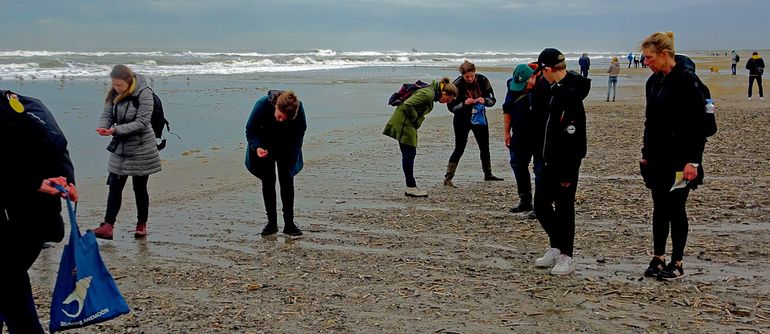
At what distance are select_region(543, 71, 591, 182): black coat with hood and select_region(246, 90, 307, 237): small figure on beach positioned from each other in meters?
2.44

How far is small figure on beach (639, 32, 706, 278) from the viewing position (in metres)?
5.08

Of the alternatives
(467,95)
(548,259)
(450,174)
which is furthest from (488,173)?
(548,259)

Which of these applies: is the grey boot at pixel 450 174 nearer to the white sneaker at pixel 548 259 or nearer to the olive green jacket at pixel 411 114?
the olive green jacket at pixel 411 114

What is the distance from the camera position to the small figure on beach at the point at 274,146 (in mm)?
6965

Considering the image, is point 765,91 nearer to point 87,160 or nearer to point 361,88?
point 361,88

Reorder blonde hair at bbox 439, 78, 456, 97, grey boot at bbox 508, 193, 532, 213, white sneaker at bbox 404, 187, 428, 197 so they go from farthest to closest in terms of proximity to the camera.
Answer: white sneaker at bbox 404, 187, 428, 197
blonde hair at bbox 439, 78, 456, 97
grey boot at bbox 508, 193, 532, 213

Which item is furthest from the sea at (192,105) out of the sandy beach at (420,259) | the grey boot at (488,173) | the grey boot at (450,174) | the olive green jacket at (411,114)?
the grey boot at (488,173)

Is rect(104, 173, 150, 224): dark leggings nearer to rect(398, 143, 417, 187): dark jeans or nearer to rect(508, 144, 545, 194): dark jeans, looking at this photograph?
rect(398, 143, 417, 187): dark jeans

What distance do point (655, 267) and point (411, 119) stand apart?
4218 mm

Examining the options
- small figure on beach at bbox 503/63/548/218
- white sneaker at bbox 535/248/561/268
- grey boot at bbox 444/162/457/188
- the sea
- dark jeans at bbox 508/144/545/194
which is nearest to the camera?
white sneaker at bbox 535/248/561/268

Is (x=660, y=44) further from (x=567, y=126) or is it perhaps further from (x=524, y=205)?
(x=524, y=205)

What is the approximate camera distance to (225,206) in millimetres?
8547

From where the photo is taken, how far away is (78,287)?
3771 millimetres

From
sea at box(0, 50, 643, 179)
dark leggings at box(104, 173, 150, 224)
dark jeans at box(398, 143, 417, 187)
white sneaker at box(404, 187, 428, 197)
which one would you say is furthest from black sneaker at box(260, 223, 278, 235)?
sea at box(0, 50, 643, 179)
